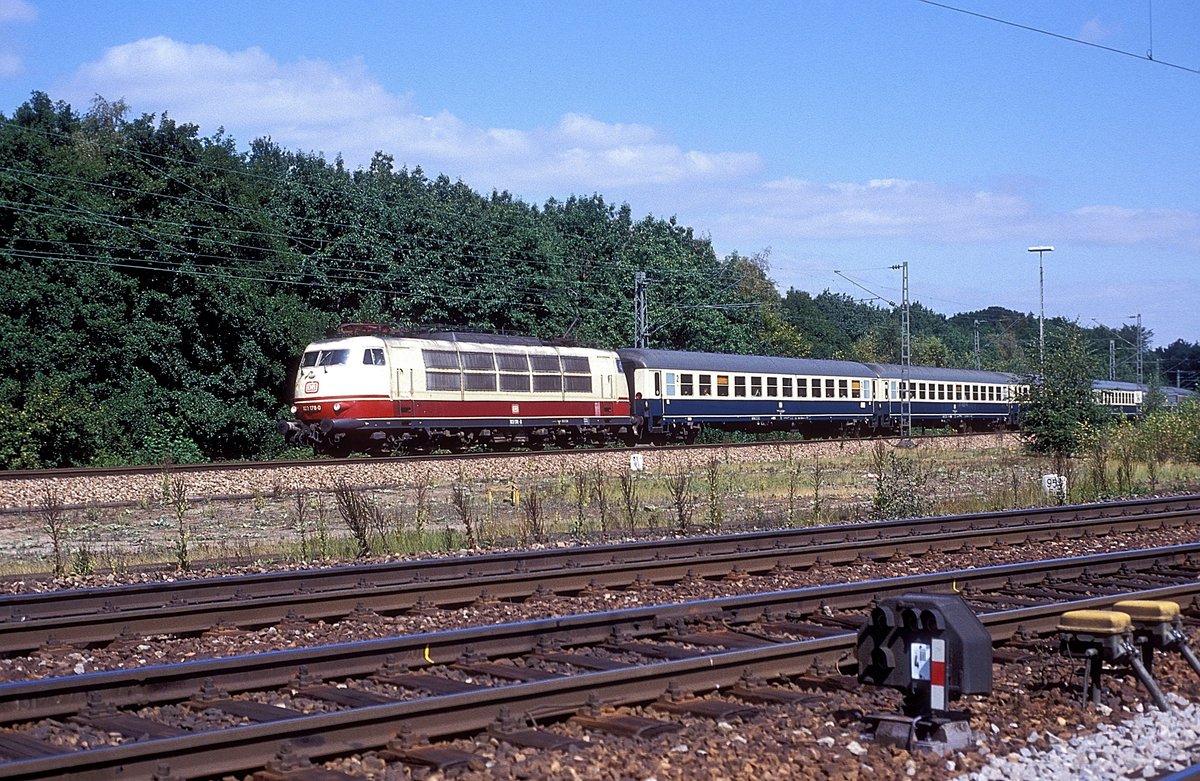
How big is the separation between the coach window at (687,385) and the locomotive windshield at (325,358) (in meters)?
13.1

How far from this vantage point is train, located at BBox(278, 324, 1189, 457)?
97.0 feet

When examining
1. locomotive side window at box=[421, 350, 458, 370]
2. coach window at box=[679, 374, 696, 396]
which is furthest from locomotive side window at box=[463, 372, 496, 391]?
coach window at box=[679, 374, 696, 396]

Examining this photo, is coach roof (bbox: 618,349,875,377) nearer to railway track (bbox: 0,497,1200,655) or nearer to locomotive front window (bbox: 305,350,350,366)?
locomotive front window (bbox: 305,350,350,366)

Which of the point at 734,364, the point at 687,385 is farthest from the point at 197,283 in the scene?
the point at 734,364

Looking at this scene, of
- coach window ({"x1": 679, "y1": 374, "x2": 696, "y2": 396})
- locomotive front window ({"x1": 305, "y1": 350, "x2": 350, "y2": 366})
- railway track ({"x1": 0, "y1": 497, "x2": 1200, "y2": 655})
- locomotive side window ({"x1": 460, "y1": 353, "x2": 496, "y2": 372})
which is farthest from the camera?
coach window ({"x1": 679, "y1": 374, "x2": 696, "y2": 396})

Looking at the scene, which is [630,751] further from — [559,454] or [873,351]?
[873,351]

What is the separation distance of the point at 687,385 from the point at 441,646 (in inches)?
1222

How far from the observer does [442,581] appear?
12055 mm

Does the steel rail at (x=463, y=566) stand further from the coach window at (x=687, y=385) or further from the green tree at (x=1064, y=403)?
the coach window at (x=687, y=385)

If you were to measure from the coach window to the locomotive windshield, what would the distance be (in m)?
13.1

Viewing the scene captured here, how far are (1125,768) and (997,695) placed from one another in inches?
58.7

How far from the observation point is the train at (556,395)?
29.6 meters

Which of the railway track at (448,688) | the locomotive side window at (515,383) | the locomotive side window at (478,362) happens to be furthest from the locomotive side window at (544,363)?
the railway track at (448,688)

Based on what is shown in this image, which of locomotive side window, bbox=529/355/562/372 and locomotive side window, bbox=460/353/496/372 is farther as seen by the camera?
locomotive side window, bbox=529/355/562/372
